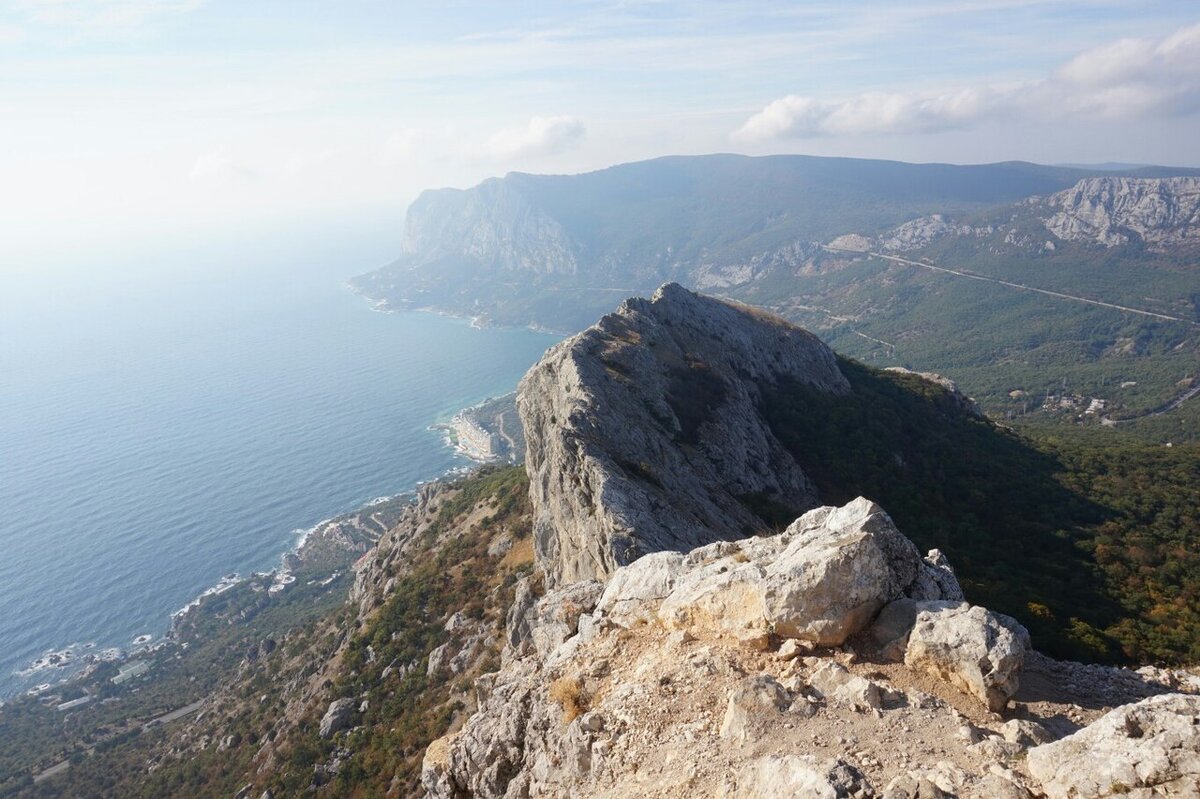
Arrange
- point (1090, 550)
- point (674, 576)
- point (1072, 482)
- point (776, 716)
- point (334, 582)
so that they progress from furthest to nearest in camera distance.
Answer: point (334, 582) → point (1072, 482) → point (1090, 550) → point (674, 576) → point (776, 716)

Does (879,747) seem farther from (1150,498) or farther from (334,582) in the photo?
(334,582)

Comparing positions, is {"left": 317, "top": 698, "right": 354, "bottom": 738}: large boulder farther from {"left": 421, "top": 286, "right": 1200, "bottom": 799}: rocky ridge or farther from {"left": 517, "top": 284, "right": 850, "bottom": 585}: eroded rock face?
{"left": 421, "top": 286, "right": 1200, "bottom": 799}: rocky ridge

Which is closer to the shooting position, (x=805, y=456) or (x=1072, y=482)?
(x=805, y=456)

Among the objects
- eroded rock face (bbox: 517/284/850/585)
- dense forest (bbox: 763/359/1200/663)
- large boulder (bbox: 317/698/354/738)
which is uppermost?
eroded rock face (bbox: 517/284/850/585)

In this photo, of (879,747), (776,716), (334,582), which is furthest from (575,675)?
(334,582)

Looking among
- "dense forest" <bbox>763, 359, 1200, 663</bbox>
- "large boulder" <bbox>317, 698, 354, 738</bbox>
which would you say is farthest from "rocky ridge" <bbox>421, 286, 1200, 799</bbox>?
"large boulder" <bbox>317, 698, 354, 738</bbox>

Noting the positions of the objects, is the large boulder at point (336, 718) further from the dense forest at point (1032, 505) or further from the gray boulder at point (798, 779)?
the gray boulder at point (798, 779)
